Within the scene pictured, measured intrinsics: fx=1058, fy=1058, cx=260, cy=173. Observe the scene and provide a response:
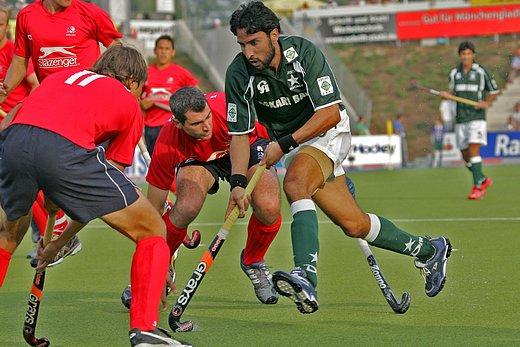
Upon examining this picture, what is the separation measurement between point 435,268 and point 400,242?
28cm

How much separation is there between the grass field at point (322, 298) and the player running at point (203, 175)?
12.6 inches

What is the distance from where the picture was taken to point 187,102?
6.24 metres

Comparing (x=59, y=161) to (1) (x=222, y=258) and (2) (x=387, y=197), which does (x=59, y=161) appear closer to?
(1) (x=222, y=258)

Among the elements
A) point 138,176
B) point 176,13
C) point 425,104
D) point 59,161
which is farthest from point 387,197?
point 176,13

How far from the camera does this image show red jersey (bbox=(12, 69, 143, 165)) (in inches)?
185

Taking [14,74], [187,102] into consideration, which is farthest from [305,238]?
[14,74]

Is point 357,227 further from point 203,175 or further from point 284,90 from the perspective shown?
point 203,175

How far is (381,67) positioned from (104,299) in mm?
31484

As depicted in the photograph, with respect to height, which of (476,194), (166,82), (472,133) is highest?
(166,82)

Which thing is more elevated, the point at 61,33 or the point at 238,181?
the point at 61,33

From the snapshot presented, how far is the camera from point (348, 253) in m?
8.64

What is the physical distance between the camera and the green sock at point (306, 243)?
17.7 ft

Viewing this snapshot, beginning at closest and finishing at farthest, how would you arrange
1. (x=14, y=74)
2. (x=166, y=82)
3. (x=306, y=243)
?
1. (x=306, y=243)
2. (x=14, y=74)
3. (x=166, y=82)

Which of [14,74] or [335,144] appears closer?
[335,144]
